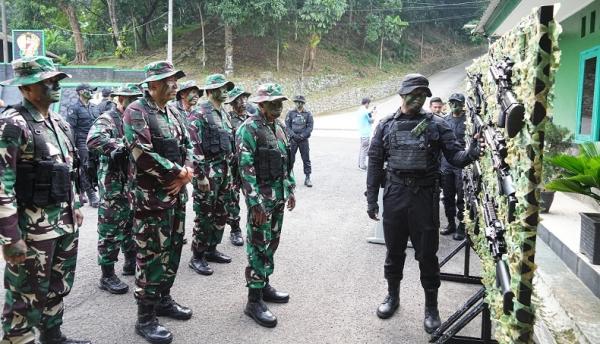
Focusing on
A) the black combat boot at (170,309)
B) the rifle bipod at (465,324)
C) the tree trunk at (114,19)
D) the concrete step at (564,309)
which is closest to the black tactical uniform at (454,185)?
the concrete step at (564,309)

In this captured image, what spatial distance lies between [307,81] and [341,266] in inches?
920

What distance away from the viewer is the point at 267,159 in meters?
3.90

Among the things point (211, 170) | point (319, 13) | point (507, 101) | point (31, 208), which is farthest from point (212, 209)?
point (319, 13)

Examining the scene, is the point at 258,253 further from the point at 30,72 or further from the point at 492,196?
the point at 30,72

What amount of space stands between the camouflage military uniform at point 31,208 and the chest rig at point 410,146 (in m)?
2.45

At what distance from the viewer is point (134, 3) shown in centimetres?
2823

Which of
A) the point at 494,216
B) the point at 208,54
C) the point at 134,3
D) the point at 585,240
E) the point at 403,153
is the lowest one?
the point at 585,240

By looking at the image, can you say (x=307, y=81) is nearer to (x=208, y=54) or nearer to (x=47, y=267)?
(x=208, y=54)

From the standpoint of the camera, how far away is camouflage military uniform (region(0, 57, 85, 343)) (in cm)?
280

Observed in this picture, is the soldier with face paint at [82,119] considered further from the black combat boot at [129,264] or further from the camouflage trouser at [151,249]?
the camouflage trouser at [151,249]

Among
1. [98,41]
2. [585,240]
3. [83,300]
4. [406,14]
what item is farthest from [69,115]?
[406,14]

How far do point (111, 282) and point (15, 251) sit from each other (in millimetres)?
1775

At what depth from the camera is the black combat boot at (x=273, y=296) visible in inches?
166

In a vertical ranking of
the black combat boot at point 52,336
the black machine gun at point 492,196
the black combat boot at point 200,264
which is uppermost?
the black machine gun at point 492,196
